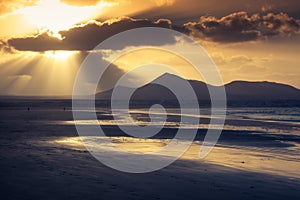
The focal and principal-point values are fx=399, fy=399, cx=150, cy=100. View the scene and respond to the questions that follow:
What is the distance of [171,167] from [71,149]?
7.99 meters

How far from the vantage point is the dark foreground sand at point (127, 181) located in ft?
45.1

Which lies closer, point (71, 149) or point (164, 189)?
point (164, 189)

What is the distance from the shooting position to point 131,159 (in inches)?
858

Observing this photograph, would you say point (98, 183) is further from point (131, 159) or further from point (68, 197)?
point (131, 159)

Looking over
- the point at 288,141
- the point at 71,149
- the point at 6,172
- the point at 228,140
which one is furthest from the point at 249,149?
the point at 6,172

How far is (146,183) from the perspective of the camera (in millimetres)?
15820

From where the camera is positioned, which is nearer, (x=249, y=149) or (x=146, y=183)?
(x=146, y=183)

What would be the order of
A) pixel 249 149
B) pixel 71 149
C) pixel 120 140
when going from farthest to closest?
1. pixel 120 140
2. pixel 249 149
3. pixel 71 149

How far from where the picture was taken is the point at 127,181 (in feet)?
52.5

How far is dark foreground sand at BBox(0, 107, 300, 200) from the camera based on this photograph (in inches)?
542

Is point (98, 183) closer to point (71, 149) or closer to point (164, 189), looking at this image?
point (164, 189)

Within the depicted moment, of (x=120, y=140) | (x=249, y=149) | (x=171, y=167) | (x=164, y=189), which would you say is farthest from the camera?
(x=120, y=140)

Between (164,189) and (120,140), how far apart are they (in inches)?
672

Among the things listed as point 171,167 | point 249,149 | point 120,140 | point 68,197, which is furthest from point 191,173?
point 120,140
